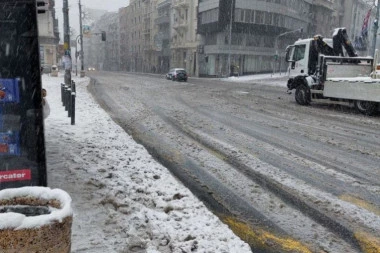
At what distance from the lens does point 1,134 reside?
153 inches

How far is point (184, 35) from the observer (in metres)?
68.3

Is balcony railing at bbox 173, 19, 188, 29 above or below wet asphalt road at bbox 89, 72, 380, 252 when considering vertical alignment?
above

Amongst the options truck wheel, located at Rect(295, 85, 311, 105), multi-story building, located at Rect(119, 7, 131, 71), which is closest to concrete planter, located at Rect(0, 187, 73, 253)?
truck wheel, located at Rect(295, 85, 311, 105)

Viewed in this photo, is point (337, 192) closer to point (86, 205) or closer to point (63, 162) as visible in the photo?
point (86, 205)

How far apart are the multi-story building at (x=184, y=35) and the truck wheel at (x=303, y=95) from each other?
149 ft

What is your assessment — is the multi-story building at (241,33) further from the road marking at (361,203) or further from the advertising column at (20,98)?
the advertising column at (20,98)

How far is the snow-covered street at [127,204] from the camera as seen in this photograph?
3977 millimetres

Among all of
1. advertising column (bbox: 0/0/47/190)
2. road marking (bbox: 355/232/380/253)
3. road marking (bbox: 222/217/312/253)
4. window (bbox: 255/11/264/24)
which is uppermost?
window (bbox: 255/11/264/24)

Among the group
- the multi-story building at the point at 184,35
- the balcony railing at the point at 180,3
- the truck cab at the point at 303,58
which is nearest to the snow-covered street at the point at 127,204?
the truck cab at the point at 303,58

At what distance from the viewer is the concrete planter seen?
2.53m

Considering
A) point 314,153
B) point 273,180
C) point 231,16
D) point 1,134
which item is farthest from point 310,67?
point 231,16

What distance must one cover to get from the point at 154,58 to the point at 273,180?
83.2m

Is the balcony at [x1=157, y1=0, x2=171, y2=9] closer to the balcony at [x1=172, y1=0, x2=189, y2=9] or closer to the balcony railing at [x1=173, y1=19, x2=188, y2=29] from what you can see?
the balcony at [x1=172, y1=0, x2=189, y2=9]

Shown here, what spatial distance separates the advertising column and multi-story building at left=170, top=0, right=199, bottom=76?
59.3m
